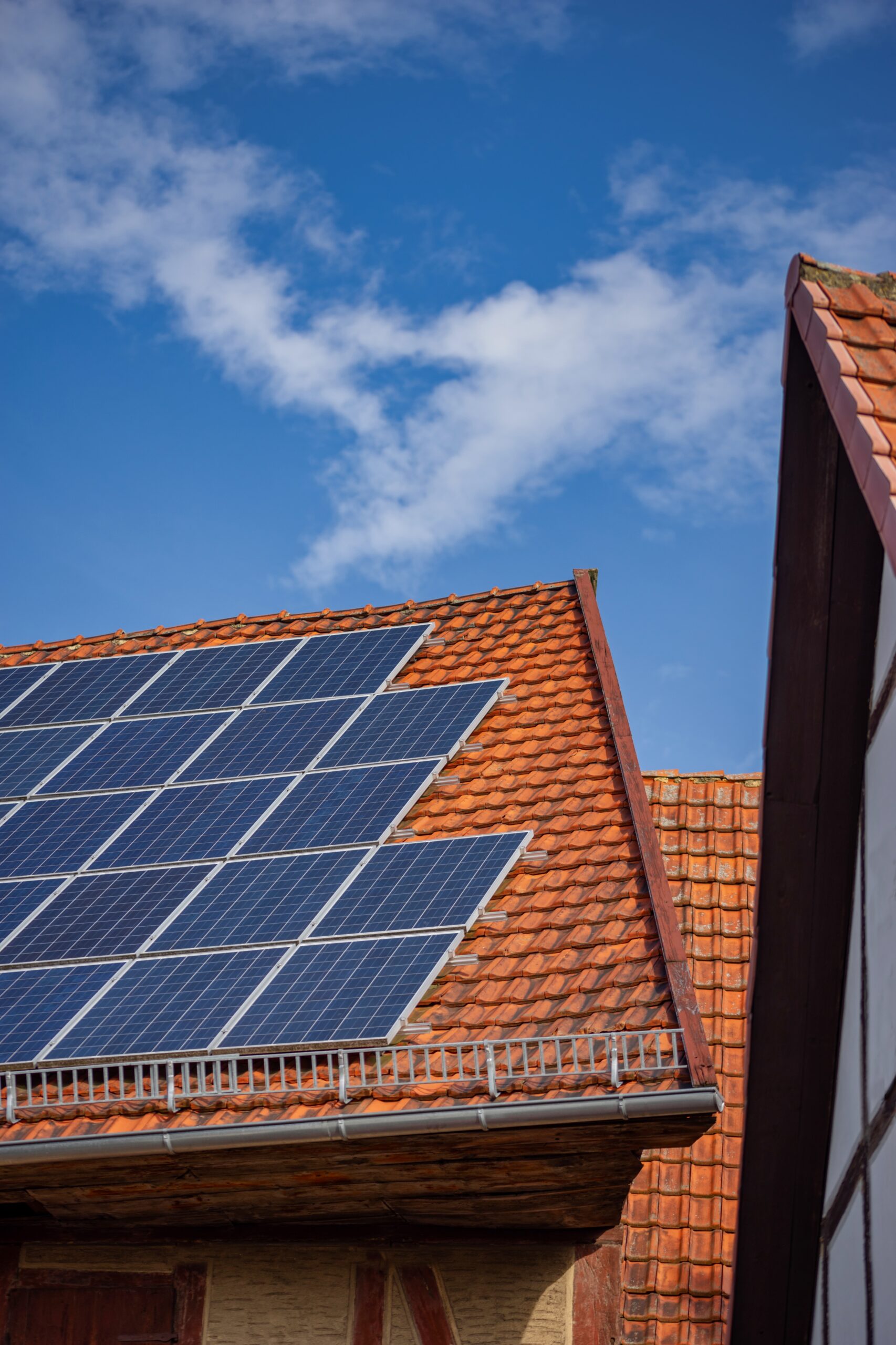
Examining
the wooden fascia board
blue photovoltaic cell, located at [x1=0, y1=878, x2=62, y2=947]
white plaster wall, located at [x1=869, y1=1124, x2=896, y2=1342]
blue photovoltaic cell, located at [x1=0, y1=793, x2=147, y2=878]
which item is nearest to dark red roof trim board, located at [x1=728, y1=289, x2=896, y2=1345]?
the wooden fascia board

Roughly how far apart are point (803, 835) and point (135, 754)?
18.3ft

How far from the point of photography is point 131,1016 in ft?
24.4

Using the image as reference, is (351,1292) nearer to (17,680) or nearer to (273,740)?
(273,740)

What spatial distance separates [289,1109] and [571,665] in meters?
4.83

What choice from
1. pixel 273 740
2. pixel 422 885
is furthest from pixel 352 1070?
pixel 273 740

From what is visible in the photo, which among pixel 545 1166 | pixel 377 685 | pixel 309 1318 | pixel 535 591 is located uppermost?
pixel 535 591

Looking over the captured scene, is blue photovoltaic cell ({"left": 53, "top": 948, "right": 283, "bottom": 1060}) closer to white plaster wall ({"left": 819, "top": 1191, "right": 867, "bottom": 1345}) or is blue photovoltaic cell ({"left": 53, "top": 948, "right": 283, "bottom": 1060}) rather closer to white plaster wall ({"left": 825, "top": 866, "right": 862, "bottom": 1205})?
white plaster wall ({"left": 825, "top": 866, "right": 862, "bottom": 1205})

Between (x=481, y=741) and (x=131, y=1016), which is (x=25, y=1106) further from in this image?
(x=481, y=741)

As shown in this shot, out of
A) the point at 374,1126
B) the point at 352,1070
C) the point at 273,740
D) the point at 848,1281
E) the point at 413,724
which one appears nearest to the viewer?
the point at 848,1281

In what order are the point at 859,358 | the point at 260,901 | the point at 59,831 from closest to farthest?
the point at 859,358 < the point at 260,901 < the point at 59,831

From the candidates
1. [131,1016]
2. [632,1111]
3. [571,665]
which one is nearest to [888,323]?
[632,1111]

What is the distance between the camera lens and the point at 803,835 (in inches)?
250

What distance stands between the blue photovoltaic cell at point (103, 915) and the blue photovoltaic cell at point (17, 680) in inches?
132

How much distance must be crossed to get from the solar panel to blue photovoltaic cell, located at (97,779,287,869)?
7.87 ft
